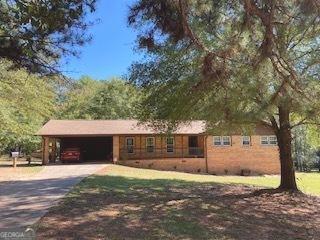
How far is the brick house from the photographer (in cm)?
3569

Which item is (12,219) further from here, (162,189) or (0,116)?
(0,116)

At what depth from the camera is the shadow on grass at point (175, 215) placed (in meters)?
10.6

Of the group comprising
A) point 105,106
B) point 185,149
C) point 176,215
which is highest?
point 105,106

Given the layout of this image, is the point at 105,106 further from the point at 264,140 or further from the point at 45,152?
the point at 264,140

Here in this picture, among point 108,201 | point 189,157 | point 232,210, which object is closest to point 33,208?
point 108,201

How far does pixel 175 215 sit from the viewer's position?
12680mm

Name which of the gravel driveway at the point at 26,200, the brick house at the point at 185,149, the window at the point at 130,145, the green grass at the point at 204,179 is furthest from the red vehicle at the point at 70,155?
the gravel driveway at the point at 26,200

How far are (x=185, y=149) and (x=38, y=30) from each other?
98.9 ft

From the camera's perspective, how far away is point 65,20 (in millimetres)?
7156

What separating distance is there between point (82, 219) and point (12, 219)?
5.63 ft

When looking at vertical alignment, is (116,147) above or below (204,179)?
above

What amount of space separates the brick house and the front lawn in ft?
55.2

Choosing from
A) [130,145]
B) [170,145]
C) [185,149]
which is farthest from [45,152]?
[185,149]

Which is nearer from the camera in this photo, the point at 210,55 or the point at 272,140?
the point at 210,55
